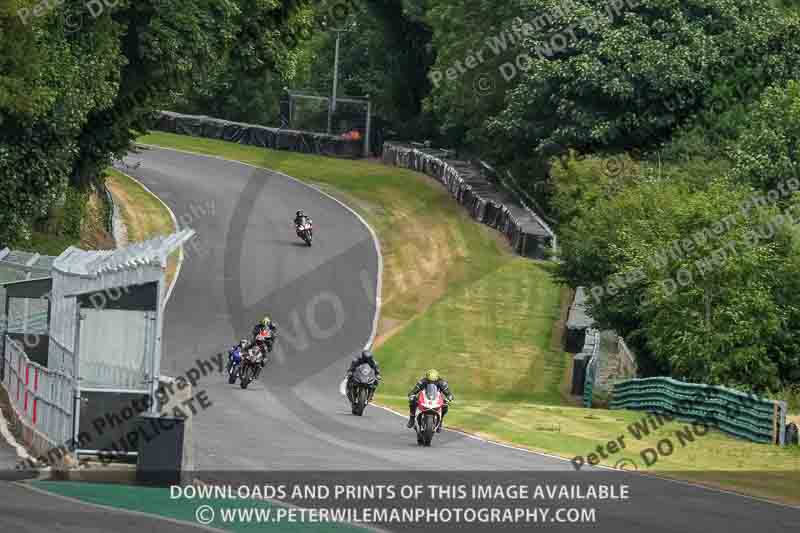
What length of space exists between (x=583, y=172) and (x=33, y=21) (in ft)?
71.8

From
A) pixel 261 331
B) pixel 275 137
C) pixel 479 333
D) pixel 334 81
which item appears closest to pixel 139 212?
pixel 479 333

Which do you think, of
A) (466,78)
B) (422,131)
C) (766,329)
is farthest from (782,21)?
(422,131)

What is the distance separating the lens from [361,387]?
28.2 metres

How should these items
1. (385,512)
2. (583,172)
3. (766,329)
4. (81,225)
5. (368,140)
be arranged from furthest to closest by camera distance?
(368,140), (583,172), (81,225), (766,329), (385,512)

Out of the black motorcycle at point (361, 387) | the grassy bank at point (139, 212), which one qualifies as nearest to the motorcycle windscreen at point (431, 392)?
the black motorcycle at point (361, 387)

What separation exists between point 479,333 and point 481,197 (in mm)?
15951

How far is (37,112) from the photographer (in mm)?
34688

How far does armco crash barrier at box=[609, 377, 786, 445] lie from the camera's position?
90.7 ft

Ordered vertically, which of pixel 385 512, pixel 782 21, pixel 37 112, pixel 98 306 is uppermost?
pixel 782 21

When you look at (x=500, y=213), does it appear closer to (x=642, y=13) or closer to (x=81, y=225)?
(x=642, y=13)

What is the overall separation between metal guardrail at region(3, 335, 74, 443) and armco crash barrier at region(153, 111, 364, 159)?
5086cm

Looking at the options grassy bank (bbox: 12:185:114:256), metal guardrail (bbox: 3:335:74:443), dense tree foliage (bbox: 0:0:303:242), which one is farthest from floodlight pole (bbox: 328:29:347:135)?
metal guardrail (bbox: 3:335:74:443)

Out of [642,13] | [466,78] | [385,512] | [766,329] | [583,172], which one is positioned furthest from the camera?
[466,78]

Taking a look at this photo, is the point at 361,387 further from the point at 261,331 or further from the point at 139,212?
the point at 139,212
